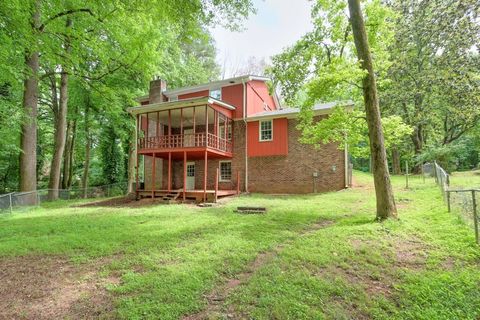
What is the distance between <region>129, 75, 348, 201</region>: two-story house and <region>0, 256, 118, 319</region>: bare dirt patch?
27.2 feet

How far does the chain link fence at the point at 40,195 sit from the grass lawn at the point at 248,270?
4.19m

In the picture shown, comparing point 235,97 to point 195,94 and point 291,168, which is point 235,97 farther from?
point 291,168

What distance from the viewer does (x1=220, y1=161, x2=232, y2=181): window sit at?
54.9ft

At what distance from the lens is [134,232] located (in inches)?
264

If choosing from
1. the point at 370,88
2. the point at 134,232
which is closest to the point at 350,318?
the point at 134,232

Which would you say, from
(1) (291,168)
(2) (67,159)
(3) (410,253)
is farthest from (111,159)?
(3) (410,253)

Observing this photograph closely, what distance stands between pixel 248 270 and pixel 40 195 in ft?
45.8

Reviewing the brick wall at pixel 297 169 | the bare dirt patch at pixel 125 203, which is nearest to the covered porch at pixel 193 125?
the brick wall at pixel 297 169

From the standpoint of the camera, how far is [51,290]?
12.1 feet

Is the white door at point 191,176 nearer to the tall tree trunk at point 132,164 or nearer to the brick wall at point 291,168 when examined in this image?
the brick wall at point 291,168

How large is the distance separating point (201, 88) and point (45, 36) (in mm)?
9953

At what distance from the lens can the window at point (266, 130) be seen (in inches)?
614

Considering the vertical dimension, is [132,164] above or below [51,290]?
above

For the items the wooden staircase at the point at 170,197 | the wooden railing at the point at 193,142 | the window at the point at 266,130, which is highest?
the window at the point at 266,130
